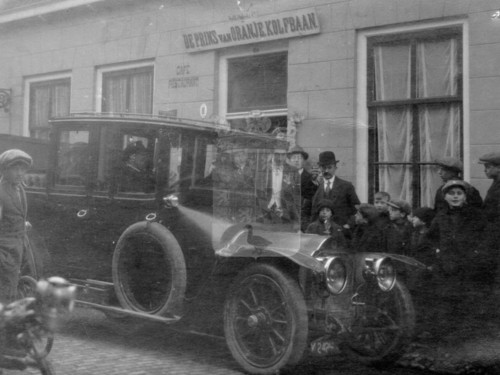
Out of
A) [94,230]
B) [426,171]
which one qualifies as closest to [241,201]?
[94,230]

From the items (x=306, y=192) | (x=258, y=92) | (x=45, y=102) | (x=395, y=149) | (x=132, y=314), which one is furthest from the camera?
(x=45, y=102)

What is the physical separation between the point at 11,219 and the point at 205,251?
1401 mm

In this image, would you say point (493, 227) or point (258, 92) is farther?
point (258, 92)

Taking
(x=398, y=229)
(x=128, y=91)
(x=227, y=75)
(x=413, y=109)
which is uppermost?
(x=227, y=75)

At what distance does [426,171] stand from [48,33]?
634cm

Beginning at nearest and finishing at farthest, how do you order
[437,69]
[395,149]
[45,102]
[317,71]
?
[437,69]
[395,149]
[317,71]
[45,102]

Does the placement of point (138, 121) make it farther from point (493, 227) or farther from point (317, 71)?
point (317, 71)

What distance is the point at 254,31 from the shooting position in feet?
28.2

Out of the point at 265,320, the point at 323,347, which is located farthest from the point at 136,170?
the point at 323,347

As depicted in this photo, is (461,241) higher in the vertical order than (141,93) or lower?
lower

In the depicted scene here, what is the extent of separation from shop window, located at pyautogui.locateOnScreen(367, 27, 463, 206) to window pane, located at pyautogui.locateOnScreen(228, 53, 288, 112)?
47.8 inches

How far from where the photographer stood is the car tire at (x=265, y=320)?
4539 millimetres

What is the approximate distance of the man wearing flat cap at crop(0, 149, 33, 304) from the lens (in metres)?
4.83

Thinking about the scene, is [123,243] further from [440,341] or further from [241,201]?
[440,341]
